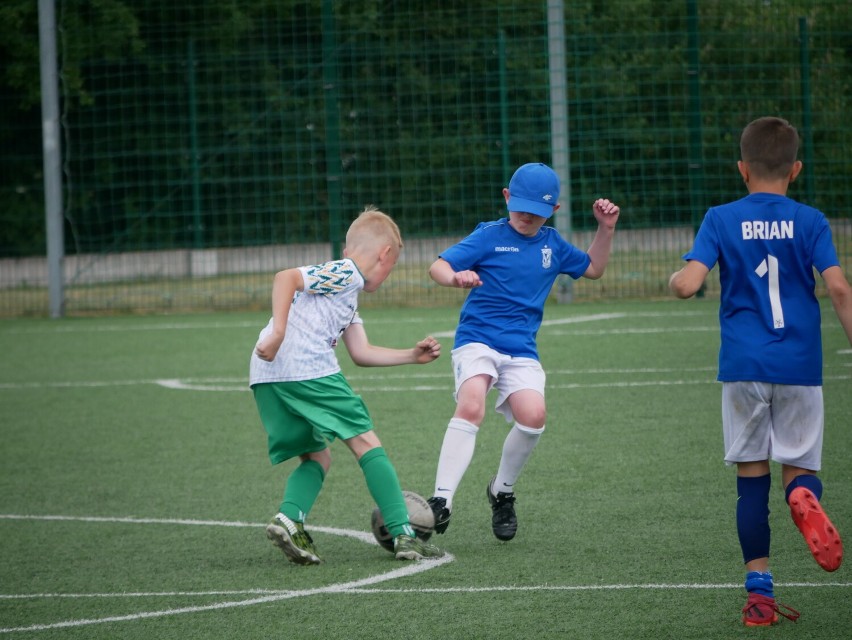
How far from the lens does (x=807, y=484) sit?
4145 millimetres

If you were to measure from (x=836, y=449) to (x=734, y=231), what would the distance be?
3107 mm

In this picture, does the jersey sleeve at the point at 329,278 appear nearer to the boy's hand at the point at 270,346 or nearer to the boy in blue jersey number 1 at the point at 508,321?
the boy's hand at the point at 270,346

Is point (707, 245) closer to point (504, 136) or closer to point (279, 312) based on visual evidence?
point (279, 312)

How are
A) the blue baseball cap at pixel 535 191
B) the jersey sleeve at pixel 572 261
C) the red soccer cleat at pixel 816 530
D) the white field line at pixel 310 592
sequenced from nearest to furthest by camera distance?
1. the red soccer cleat at pixel 816 530
2. the white field line at pixel 310 592
3. the blue baseball cap at pixel 535 191
4. the jersey sleeve at pixel 572 261

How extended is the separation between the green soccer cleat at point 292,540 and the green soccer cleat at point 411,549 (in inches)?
12.2

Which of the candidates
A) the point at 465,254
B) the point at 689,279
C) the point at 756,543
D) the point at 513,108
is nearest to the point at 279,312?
the point at 465,254

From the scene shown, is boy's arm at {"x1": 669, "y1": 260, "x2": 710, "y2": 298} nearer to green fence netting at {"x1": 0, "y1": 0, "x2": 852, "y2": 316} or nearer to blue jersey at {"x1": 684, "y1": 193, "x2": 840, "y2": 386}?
blue jersey at {"x1": 684, "y1": 193, "x2": 840, "y2": 386}

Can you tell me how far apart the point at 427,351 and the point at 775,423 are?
142cm

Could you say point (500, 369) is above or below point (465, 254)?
below

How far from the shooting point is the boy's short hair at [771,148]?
4.22 meters

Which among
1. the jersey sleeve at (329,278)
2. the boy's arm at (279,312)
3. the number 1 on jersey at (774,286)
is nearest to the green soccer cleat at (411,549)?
the boy's arm at (279,312)

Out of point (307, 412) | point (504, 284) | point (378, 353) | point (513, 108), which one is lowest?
point (307, 412)

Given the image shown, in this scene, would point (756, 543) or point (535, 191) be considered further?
point (535, 191)

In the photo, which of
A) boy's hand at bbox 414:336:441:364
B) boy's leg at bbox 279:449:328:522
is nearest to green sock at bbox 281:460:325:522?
boy's leg at bbox 279:449:328:522
